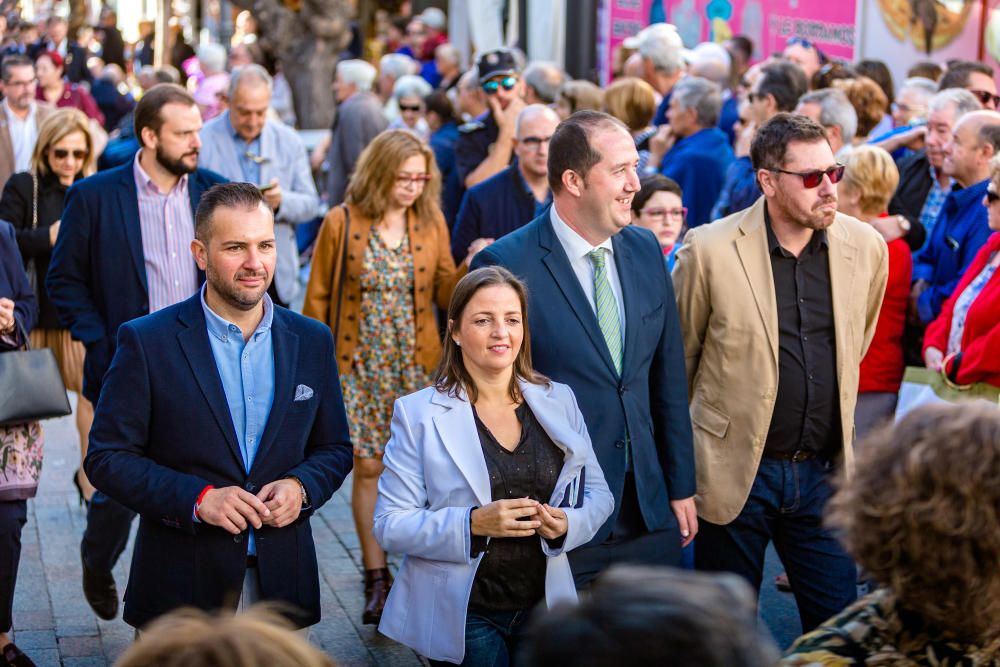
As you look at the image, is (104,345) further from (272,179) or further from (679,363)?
(679,363)

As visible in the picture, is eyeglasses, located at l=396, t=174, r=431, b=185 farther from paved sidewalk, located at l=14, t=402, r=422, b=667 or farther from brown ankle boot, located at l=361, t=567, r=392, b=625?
paved sidewalk, located at l=14, t=402, r=422, b=667

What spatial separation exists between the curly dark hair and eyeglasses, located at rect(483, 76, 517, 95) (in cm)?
670

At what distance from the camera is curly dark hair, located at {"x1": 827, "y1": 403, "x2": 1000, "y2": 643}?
2350 millimetres

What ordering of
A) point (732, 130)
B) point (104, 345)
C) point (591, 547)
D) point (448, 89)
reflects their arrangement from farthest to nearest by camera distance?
point (448, 89) → point (732, 130) → point (104, 345) → point (591, 547)

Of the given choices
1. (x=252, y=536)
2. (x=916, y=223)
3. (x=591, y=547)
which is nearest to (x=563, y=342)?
(x=591, y=547)

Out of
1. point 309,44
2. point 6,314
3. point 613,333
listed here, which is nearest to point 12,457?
point 6,314

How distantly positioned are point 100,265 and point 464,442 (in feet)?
8.33

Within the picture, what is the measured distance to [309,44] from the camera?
2252 centimetres

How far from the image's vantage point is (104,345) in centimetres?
596

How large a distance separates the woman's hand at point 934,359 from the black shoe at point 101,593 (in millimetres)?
3532

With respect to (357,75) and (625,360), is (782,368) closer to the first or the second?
(625,360)

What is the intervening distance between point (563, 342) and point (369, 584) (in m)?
2.26

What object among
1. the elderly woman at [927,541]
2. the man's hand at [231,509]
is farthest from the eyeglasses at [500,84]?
the elderly woman at [927,541]

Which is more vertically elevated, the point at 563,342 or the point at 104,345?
the point at 563,342
